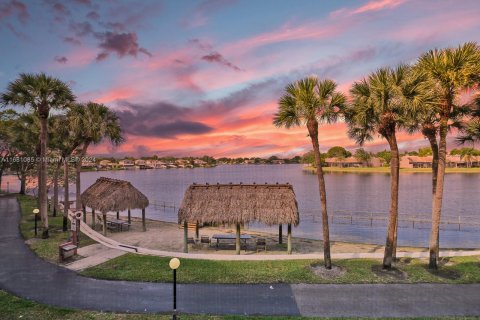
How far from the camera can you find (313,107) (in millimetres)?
16141

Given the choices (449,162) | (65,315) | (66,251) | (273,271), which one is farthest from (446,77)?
(449,162)

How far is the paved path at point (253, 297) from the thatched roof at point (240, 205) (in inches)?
258

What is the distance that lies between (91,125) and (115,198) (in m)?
6.25

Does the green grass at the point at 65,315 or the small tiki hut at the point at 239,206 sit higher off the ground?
the small tiki hut at the point at 239,206

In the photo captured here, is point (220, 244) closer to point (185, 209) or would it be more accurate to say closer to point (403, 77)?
point (185, 209)

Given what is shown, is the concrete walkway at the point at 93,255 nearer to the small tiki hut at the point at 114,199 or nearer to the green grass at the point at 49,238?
the green grass at the point at 49,238

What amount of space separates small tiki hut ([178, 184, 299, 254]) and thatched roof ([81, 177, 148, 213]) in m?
6.76

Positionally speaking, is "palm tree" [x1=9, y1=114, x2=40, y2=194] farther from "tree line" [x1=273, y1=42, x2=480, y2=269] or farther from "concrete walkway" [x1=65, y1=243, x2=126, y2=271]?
"tree line" [x1=273, y1=42, x2=480, y2=269]

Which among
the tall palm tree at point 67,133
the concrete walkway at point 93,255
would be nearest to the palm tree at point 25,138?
the tall palm tree at point 67,133

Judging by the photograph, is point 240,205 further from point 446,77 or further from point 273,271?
point 446,77

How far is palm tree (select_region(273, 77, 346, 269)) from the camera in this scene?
52.9 feet

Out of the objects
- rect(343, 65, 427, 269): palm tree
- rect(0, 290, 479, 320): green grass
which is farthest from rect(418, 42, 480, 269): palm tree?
rect(0, 290, 479, 320): green grass

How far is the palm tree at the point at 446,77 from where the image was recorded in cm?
1479

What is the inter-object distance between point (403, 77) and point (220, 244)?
49.2 feet
